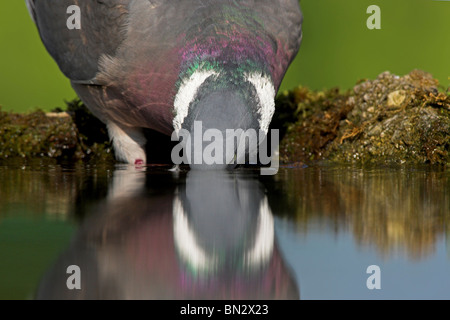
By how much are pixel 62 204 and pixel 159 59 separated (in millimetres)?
1717

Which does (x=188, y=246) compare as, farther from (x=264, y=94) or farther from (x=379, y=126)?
(x=379, y=126)

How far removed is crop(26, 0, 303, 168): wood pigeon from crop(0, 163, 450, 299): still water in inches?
22.3

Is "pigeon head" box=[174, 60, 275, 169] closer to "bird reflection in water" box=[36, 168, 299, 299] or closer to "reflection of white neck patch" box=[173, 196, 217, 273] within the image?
"bird reflection in water" box=[36, 168, 299, 299]

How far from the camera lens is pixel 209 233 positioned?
90.0 inches

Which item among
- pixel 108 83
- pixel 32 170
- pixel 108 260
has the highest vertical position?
pixel 108 83

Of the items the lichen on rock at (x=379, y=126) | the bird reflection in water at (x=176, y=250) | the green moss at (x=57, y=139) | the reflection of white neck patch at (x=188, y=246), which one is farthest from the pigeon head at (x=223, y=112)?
the green moss at (x=57, y=139)

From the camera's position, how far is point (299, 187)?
135 inches

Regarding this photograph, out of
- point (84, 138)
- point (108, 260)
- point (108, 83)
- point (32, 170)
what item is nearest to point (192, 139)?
point (108, 83)

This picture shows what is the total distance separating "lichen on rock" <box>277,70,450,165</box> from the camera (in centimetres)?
493

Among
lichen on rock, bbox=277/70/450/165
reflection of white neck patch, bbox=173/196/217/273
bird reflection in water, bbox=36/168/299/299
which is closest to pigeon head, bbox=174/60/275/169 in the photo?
bird reflection in water, bbox=36/168/299/299

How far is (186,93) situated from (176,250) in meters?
2.21

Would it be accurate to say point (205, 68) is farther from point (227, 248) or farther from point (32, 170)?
point (227, 248)

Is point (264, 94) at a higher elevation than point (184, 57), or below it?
below

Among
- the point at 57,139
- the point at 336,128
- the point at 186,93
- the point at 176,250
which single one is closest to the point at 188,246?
the point at 176,250
